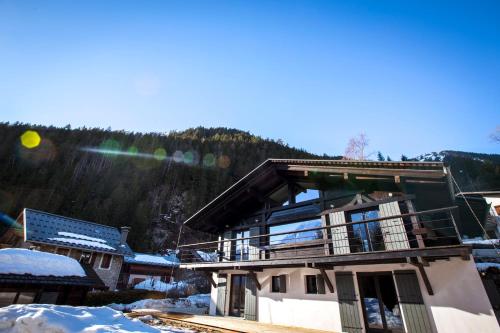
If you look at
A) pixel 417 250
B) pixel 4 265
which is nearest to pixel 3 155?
pixel 4 265

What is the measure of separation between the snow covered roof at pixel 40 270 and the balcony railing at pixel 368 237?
8.20 metres

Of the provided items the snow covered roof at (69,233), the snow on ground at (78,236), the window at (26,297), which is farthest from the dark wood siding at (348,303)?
the snow on ground at (78,236)

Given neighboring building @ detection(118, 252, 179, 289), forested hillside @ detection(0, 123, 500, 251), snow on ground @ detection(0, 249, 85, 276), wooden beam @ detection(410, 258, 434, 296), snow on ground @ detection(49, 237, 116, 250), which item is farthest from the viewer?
forested hillside @ detection(0, 123, 500, 251)

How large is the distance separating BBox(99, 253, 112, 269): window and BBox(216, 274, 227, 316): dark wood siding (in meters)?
14.9

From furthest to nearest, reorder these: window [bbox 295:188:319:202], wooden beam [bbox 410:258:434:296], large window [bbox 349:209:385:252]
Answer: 1. window [bbox 295:188:319:202]
2. large window [bbox 349:209:385:252]
3. wooden beam [bbox 410:258:434:296]

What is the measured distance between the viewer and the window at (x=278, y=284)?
11.3m

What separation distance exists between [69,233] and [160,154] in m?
40.9

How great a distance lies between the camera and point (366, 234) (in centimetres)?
950

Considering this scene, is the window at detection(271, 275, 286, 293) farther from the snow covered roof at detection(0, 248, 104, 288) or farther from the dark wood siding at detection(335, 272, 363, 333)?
the snow covered roof at detection(0, 248, 104, 288)

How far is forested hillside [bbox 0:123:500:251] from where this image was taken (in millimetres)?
43312

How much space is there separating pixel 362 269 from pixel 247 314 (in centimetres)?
613

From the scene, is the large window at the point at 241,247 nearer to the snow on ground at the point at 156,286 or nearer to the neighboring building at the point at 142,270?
the neighboring building at the point at 142,270

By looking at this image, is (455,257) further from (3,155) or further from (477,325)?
(3,155)

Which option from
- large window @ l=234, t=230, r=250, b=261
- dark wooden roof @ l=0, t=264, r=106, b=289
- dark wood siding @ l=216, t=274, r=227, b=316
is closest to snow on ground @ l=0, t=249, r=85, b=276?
dark wooden roof @ l=0, t=264, r=106, b=289
